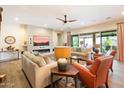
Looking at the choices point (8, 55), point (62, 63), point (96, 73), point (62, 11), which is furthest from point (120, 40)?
point (8, 55)

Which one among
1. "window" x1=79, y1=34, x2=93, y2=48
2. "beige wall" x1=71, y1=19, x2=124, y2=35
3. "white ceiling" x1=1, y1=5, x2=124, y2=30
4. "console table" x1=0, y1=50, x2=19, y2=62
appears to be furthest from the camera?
"window" x1=79, y1=34, x2=93, y2=48

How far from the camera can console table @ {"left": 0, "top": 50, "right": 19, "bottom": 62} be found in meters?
7.04

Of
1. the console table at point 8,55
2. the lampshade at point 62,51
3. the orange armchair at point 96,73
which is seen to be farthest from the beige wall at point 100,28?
the lampshade at point 62,51

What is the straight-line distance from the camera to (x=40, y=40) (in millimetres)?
9031

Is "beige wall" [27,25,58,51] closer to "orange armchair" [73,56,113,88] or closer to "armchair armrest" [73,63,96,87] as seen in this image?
"armchair armrest" [73,63,96,87]

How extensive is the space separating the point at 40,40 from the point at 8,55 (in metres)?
2.71

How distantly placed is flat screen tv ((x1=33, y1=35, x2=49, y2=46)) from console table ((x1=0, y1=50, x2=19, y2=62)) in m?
1.62

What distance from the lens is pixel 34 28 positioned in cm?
862

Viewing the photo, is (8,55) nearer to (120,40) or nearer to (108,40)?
(108,40)

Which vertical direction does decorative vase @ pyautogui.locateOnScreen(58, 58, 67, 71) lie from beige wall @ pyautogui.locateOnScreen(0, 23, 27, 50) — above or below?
below

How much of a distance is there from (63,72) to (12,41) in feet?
20.3

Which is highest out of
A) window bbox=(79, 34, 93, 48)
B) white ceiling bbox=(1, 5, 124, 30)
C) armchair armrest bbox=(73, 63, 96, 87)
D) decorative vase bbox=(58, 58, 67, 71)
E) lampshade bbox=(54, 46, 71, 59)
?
white ceiling bbox=(1, 5, 124, 30)

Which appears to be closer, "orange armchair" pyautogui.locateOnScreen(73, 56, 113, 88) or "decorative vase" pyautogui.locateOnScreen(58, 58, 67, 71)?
"orange armchair" pyautogui.locateOnScreen(73, 56, 113, 88)

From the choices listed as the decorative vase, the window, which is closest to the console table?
the window
